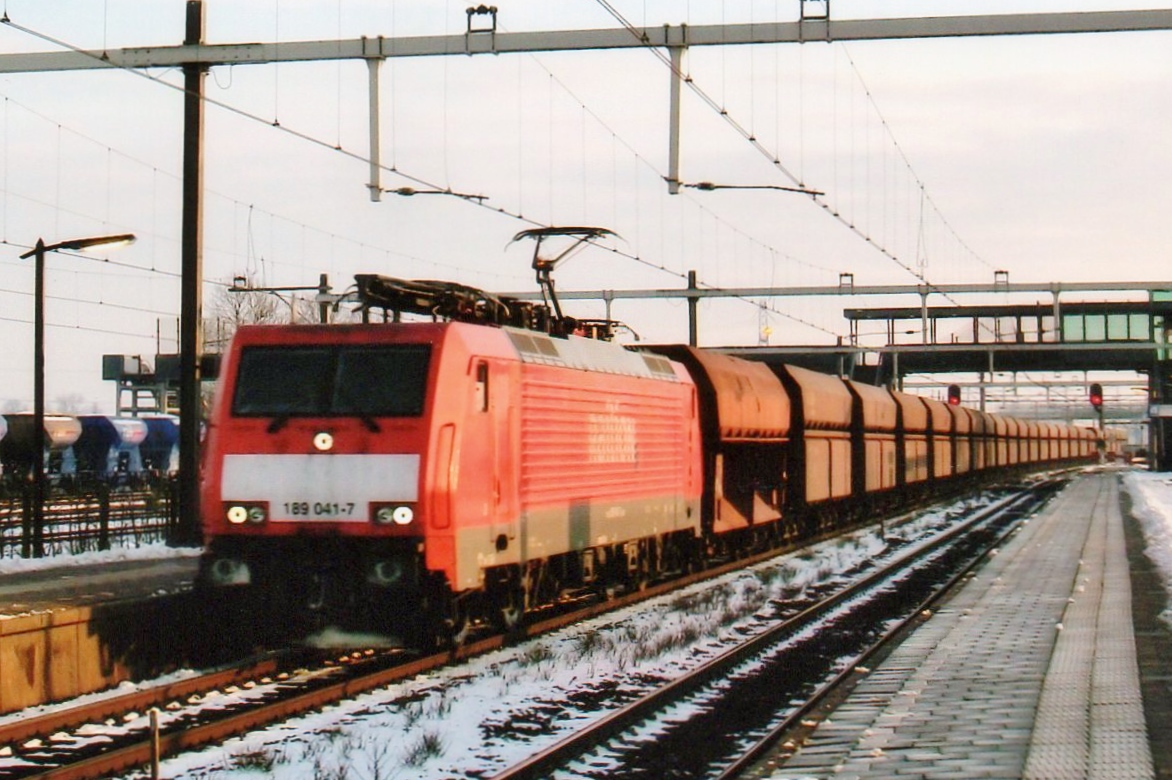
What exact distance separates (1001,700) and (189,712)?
590 cm

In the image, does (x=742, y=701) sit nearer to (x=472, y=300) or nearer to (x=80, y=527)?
(x=472, y=300)

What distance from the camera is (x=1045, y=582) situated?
22312 mm

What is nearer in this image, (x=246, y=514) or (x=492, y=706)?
(x=492, y=706)

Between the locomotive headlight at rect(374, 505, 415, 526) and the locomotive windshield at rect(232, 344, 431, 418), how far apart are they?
81cm

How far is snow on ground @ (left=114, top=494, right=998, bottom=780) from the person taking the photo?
9930 mm

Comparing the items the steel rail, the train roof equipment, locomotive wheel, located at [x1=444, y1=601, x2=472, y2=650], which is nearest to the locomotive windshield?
the train roof equipment

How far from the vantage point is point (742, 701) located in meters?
12.5

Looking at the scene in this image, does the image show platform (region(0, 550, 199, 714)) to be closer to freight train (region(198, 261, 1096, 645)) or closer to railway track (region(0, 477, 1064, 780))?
railway track (region(0, 477, 1064, 780))

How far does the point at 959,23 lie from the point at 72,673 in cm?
1141

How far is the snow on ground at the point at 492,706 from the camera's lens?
391 inches

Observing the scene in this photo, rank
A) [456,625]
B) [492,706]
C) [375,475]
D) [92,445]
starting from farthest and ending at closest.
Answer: [92,445]
[456,625]
[375,475]
[492,706]

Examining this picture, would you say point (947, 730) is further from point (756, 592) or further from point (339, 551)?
point (756, 592)

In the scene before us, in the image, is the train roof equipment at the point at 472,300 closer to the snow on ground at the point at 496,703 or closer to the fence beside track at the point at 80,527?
the snow on ground at the point at 496,703

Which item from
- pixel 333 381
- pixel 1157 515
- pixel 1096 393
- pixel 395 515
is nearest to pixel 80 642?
pixel 395 515
